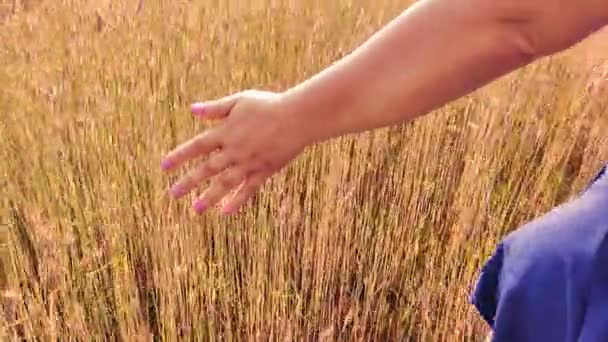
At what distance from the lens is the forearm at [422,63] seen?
25.4 inches

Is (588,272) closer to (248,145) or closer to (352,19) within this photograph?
(248,145)

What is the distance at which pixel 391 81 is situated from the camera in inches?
27.1

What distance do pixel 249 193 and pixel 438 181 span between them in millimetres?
968

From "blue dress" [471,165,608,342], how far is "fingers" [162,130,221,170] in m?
0.31

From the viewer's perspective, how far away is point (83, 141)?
1.69 metres

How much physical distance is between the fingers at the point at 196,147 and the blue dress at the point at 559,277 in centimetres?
31

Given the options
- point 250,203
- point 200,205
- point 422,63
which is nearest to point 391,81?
point 422,63

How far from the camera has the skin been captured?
63 centimetres

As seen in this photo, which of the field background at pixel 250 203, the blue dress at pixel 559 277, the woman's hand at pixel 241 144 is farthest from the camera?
the field background at pixel 250 203

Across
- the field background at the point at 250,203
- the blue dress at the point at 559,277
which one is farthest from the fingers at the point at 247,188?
the field background at the point at 250,203

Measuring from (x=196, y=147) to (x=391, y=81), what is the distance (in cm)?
22

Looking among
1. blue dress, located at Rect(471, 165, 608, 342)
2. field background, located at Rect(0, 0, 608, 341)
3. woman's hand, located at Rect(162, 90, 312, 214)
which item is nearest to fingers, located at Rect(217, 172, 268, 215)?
woman's hand, located at Rect(162, 90, 312, 214)

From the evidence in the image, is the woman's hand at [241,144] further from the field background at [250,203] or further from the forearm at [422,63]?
the field background at [250,203]

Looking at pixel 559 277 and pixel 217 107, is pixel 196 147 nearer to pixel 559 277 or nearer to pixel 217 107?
pixel 217 107
